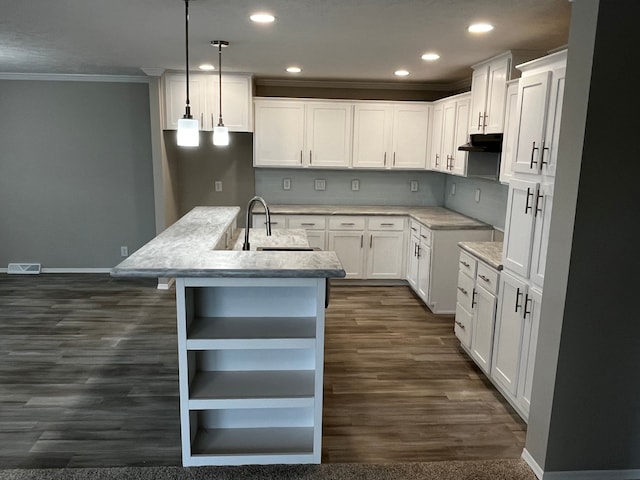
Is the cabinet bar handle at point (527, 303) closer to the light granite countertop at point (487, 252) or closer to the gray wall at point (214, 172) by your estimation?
the light granite countertop at point (487, 252)

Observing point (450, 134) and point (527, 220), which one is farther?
point (450, 134)

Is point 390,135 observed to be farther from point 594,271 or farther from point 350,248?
point 594,271

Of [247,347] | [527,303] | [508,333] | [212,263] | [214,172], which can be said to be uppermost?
[214,172]

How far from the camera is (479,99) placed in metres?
4.29

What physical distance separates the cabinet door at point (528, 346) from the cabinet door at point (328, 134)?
330cm

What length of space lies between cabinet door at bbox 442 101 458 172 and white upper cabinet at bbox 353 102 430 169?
1.44ft

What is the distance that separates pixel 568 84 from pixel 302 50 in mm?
2251

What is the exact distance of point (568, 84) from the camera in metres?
2.22

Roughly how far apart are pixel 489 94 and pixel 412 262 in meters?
2.03

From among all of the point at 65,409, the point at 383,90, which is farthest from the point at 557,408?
the point at 383,90

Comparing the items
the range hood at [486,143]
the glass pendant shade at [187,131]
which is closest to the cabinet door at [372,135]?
the range hood at [486,143]

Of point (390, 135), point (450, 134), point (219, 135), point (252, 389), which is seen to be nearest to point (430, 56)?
point (450, 134)

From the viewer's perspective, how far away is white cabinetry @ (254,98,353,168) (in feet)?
18.2

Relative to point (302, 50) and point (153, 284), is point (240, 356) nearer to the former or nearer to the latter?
point (302, 50)
